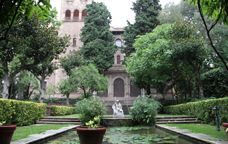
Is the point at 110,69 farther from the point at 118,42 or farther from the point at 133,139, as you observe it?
the point at 133,139

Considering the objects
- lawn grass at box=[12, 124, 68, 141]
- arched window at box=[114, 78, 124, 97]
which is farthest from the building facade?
lawn grass at box=[12, 124, 68, 141]

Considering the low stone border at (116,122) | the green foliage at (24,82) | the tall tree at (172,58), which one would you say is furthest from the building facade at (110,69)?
the low stone border at (116,122)

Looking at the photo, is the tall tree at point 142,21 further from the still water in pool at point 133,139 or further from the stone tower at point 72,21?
the still water in pool at point 133,139

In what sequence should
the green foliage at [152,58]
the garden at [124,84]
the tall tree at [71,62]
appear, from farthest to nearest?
the tall tree at [71,62], the green foliage at [152,58], the garden at [124,84]

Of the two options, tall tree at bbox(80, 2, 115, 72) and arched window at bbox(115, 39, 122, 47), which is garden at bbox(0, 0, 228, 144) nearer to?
tall tree at bbox(80, 2, 115, 72)

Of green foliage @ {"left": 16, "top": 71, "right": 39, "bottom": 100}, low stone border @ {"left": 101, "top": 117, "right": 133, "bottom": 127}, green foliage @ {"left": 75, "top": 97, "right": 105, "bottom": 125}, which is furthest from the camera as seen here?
green foliage @ {"left": 16, "top": 71, "right": 39, "bottom": 100}

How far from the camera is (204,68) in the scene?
93.5 feet

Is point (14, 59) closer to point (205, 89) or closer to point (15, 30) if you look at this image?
point (15, 30)

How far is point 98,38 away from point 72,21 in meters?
11.2

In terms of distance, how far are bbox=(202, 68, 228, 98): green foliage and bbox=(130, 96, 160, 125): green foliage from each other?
10.7m

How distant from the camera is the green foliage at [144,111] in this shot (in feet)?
59.3

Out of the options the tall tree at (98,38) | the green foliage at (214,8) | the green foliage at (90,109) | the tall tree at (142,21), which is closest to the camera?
the green foliage at (214,8)

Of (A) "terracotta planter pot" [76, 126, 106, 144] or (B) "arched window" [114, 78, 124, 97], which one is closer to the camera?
(A) "terracotta planter pot" [76, 126, 106, 144]

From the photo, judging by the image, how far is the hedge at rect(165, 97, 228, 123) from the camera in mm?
13955
